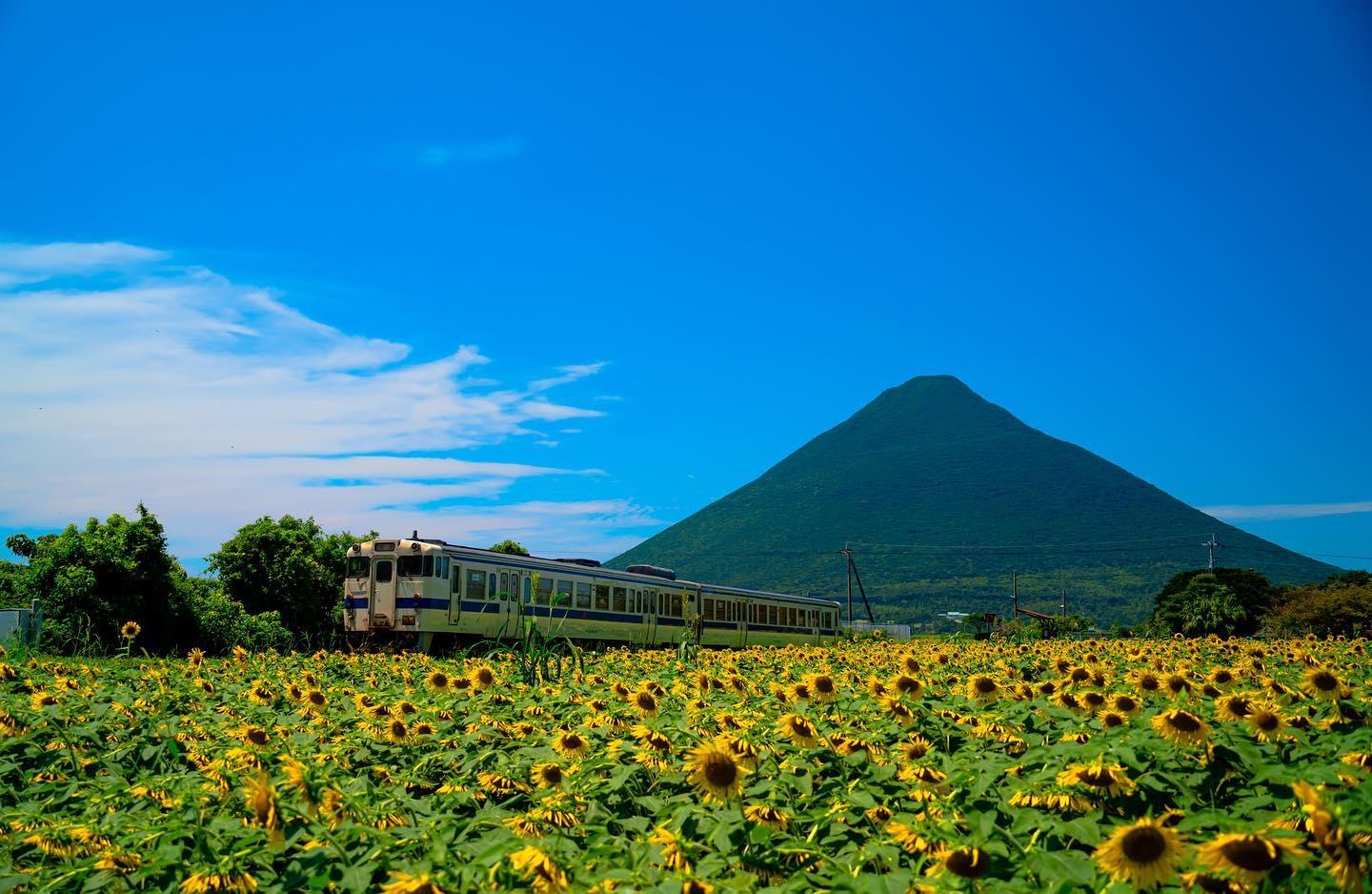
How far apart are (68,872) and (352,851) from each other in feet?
4.08

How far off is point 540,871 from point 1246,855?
2.21m

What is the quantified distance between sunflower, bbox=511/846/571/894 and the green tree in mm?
32289

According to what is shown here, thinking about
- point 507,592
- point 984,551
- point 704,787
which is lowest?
point 704,787

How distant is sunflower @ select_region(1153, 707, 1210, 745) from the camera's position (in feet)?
15.4

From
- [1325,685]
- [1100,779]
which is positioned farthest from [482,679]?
[1325,685]

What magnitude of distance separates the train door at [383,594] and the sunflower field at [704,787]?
1690cm

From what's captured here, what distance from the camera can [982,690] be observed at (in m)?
6.34

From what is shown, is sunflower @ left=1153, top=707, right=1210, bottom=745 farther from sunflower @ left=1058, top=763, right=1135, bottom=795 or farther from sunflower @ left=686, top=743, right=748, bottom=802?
sunflower @ left=686, top=743, right=748, bottom=802

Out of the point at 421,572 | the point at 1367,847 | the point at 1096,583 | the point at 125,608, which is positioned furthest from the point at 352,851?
the point at 1096,583

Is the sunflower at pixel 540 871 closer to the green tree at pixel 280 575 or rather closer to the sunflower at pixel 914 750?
the sunflower at pixel 914 750

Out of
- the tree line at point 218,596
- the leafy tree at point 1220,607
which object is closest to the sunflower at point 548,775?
the tree line at point 218,596

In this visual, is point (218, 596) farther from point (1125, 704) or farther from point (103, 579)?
point (1125, 704)

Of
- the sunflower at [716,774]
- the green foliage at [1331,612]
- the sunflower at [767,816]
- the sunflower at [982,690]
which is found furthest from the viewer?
the green foliage at [1331,612]

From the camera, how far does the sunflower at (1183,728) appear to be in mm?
4707
